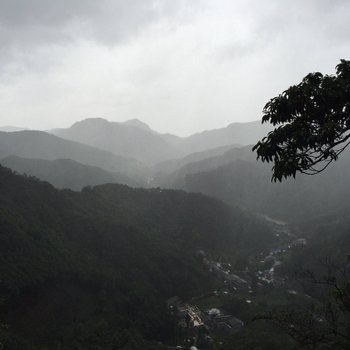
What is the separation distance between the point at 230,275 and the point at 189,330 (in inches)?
1763

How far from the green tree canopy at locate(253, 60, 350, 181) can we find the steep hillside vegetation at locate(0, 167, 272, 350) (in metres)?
61.1

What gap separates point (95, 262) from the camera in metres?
110

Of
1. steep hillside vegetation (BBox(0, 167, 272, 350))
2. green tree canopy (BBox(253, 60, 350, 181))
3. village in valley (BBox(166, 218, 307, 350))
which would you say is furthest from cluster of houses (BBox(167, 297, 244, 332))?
green tree canopy (BBox(253, 60, 350, 181))

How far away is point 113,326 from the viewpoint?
285 feet

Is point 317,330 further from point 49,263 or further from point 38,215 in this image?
point 38,215

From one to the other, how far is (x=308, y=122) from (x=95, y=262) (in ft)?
344

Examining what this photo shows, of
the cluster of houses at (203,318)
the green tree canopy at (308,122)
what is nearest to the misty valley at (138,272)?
A: the cluster of houses at (203,318)

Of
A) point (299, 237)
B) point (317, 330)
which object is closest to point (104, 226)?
point (299, 237)

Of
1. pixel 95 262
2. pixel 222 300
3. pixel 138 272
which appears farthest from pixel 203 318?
pixel 95 262

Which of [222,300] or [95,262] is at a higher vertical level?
[95,262]

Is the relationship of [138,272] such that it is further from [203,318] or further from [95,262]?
[203,318]

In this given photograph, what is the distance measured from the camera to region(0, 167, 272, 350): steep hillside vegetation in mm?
79562

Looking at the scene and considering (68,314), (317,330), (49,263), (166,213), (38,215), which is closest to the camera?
(317,330)

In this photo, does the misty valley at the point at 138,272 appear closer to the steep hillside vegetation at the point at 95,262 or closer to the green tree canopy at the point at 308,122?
Result: the steep hillside vegetation at the point at 95,262
